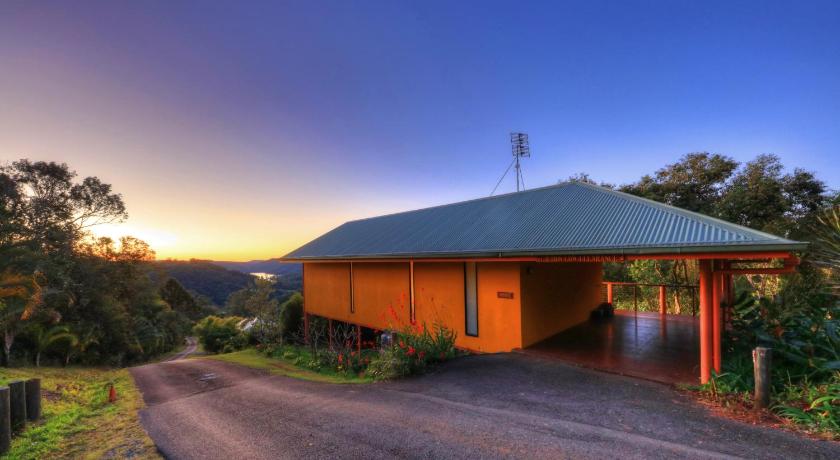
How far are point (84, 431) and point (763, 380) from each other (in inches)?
374

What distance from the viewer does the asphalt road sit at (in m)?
3.50

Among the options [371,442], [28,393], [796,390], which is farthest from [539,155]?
[28,393]

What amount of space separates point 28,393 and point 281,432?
4.37 meters

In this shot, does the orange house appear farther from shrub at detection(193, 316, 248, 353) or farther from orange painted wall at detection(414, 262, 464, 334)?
shrub at detection(193, 316, 248, 353)

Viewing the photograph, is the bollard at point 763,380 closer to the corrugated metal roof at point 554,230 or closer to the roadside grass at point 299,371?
the corrugated metal roof at point 554,230

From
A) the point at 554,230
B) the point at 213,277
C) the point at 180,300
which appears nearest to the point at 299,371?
the point at 554,230

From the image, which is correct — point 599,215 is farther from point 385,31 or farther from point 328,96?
point 328,96

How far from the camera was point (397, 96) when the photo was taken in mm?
14547

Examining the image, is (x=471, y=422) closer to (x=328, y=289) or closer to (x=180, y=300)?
(x=328, y=289)

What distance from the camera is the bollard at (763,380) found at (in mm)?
4195

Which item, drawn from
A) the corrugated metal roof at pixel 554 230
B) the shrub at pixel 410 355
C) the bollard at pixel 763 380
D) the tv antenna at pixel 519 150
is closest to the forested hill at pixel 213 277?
the tv antenna at pixel 519 150

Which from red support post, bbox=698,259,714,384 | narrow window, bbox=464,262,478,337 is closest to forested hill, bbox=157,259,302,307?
narrow window, bbox=464,262,478,337

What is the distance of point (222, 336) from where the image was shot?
74.1 feet

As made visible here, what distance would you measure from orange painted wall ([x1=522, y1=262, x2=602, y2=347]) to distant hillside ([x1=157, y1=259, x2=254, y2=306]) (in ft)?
214
